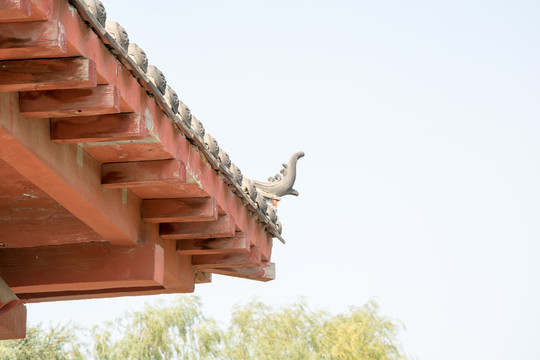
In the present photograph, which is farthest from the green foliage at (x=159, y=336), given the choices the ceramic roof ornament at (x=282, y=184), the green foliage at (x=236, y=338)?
the ceramic roof ornament at (x=282, y=184)

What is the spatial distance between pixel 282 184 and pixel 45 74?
3.61 meters

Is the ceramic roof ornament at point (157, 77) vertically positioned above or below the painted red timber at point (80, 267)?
above

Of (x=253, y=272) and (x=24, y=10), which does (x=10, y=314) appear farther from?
(x=24, y=10)

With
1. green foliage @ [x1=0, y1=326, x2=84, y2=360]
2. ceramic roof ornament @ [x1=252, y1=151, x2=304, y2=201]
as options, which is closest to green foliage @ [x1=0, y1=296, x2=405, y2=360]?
green foliage @ [x1=0, y1=326, x2=84, y2=360]

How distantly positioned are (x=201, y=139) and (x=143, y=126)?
852mm

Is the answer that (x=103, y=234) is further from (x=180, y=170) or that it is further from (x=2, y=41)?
(x=2, y=41)

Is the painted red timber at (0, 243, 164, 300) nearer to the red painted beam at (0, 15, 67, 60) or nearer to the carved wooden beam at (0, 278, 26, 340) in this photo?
the carved wooden beam at (0, 278, 26, 340)

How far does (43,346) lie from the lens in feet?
60.2

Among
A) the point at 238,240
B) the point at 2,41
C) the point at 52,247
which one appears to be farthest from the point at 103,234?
the point at 2,41

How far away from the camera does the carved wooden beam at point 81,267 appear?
5.23 metres

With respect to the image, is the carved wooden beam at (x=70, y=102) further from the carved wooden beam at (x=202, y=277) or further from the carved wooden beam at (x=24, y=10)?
the carved wooden beam at (x=202, y=277)

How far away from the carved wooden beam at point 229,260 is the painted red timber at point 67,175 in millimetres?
1000

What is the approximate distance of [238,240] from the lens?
584cm

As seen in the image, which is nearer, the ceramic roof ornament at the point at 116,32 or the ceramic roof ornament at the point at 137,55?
the ceramic roof ornament at the point at 116,32
